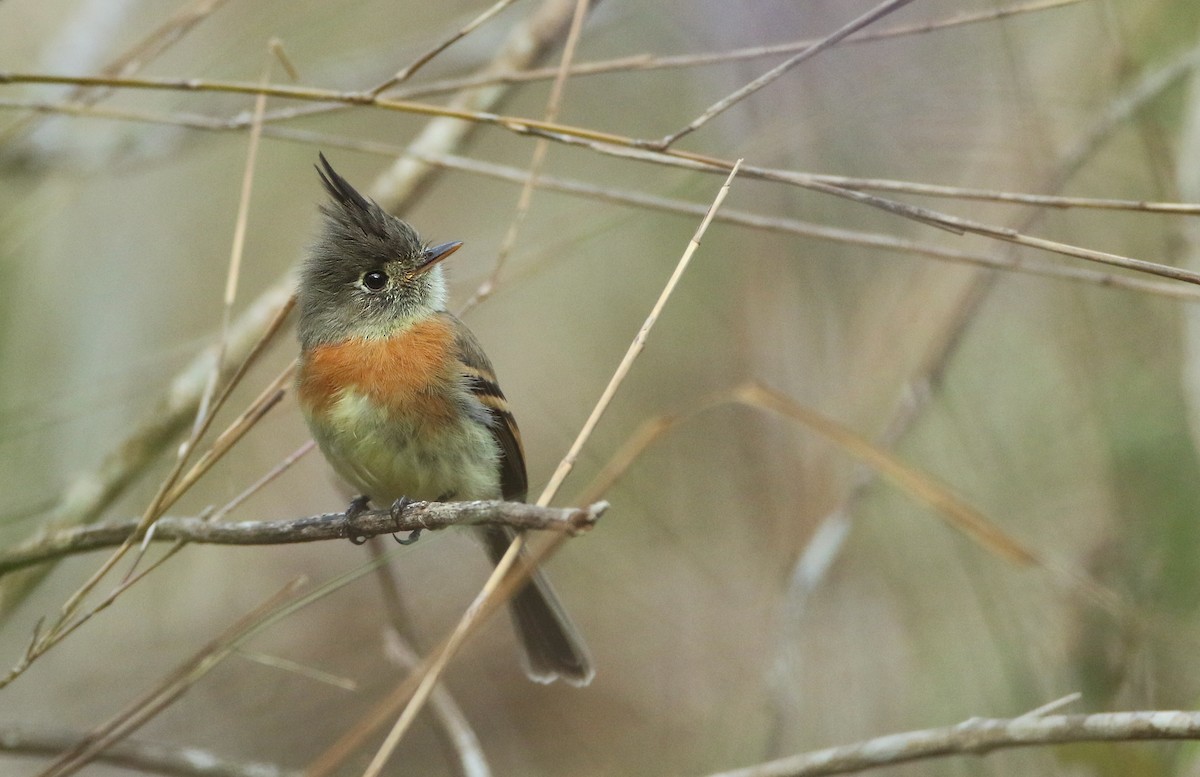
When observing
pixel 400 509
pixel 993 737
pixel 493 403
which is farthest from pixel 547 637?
pixel 993 737

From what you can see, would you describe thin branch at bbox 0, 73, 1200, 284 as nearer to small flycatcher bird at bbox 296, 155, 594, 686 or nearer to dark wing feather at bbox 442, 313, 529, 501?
small flycatcher bird at bbox 296, 155, 594, 686

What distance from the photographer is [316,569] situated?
654 cm

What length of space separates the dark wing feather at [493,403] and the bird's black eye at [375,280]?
0.25m

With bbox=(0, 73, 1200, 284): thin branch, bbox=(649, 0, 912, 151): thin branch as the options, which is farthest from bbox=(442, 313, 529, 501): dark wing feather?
bbox=(649, 0, 912, 151): thin branch

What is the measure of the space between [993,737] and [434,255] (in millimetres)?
2343

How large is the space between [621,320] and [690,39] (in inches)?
69.4

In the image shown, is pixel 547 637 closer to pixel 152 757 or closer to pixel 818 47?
pixel 152 757

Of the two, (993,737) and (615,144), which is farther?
(615,144)

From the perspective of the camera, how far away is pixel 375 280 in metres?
3.73

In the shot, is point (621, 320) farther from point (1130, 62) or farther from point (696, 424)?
point (1130, 62)

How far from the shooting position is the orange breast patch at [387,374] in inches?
129

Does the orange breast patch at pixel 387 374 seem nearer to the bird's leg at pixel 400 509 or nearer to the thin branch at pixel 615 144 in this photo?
the bird's leg at pixel 400 509

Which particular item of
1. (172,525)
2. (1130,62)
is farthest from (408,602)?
(1130,62)

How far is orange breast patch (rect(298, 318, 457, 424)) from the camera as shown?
3.28 metres
